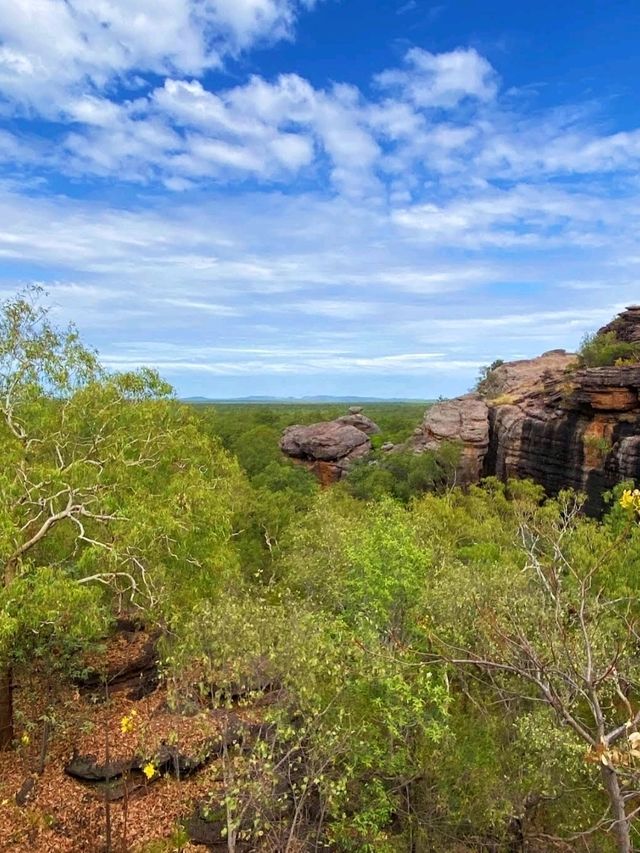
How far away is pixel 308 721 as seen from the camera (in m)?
12.2

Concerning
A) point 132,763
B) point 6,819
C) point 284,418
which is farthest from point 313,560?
point 284,418

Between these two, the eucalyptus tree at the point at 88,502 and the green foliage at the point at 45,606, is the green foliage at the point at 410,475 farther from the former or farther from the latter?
the green foliage at the point at 45,606

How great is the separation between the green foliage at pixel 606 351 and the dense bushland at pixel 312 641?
4400 centimetres

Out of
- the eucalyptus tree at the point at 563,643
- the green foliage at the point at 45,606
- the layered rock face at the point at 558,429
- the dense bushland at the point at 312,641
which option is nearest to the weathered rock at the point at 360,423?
the layered rock face at the point at 558,429

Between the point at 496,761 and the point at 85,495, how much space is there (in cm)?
1155

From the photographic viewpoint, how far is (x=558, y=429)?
49375 mm

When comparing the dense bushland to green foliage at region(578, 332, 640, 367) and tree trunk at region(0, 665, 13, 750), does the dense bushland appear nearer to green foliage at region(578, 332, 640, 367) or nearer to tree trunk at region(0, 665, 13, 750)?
tree trunk at region(0, 665, 13, 750)

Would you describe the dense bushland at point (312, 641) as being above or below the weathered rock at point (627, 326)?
below

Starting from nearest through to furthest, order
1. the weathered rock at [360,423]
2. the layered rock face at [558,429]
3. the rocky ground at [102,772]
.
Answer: the rocky ground at [102,772]
the layered rock face at [558,429]
the weathered rock at [360,423]

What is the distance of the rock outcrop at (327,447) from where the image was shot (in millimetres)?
68125

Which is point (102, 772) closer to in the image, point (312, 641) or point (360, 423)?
point (312, 641)

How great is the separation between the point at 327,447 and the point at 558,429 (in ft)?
90.3

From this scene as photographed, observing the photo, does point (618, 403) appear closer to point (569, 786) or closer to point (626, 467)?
point (626, 467)

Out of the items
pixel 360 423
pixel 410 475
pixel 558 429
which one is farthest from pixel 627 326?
pixel 360 423
